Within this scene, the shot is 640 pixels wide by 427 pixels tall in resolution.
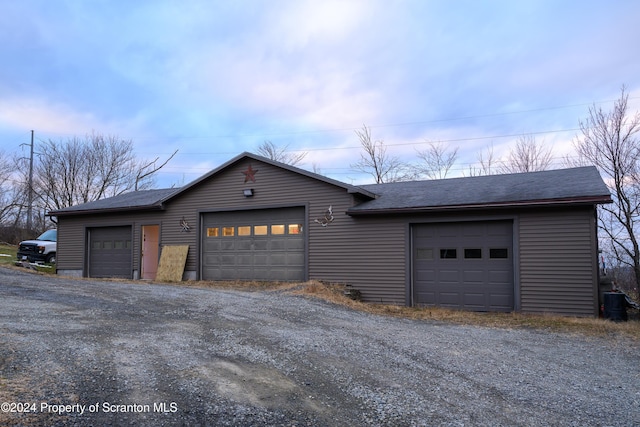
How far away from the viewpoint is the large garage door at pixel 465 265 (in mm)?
10906

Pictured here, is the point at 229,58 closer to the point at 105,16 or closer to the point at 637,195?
the point at 105,16

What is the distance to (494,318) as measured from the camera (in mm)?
9914

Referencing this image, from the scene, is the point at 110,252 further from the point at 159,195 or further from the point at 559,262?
the point at 559,262

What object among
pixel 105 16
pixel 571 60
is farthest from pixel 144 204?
pixel 571 60

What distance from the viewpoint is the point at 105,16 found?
1566 centimetres

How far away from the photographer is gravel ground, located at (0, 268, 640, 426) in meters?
3.55

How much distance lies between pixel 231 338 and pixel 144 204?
1116 cm

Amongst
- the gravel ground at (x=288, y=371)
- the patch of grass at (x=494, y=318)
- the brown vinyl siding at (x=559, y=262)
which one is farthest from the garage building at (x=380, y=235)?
the gravel ground at (x=288, y=371)

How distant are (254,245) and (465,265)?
650 cm

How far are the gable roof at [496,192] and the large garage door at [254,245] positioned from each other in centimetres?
224

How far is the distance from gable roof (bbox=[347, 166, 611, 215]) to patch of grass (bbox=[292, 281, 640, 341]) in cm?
254

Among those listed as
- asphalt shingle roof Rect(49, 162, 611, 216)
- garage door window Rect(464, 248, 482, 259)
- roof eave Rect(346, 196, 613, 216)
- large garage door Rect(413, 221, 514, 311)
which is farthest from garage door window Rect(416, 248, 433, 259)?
asphalt shingle roof Rect(49, 162, 611, 216)

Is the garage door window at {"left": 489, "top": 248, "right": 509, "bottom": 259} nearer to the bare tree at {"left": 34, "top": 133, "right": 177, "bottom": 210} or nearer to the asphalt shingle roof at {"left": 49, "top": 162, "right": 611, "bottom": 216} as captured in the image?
the asphalt shingle roof at {"left": 49, "top": 162, "right": 611, "bottom": 216}

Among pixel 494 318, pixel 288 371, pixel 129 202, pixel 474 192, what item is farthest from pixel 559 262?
pixel 129 202
